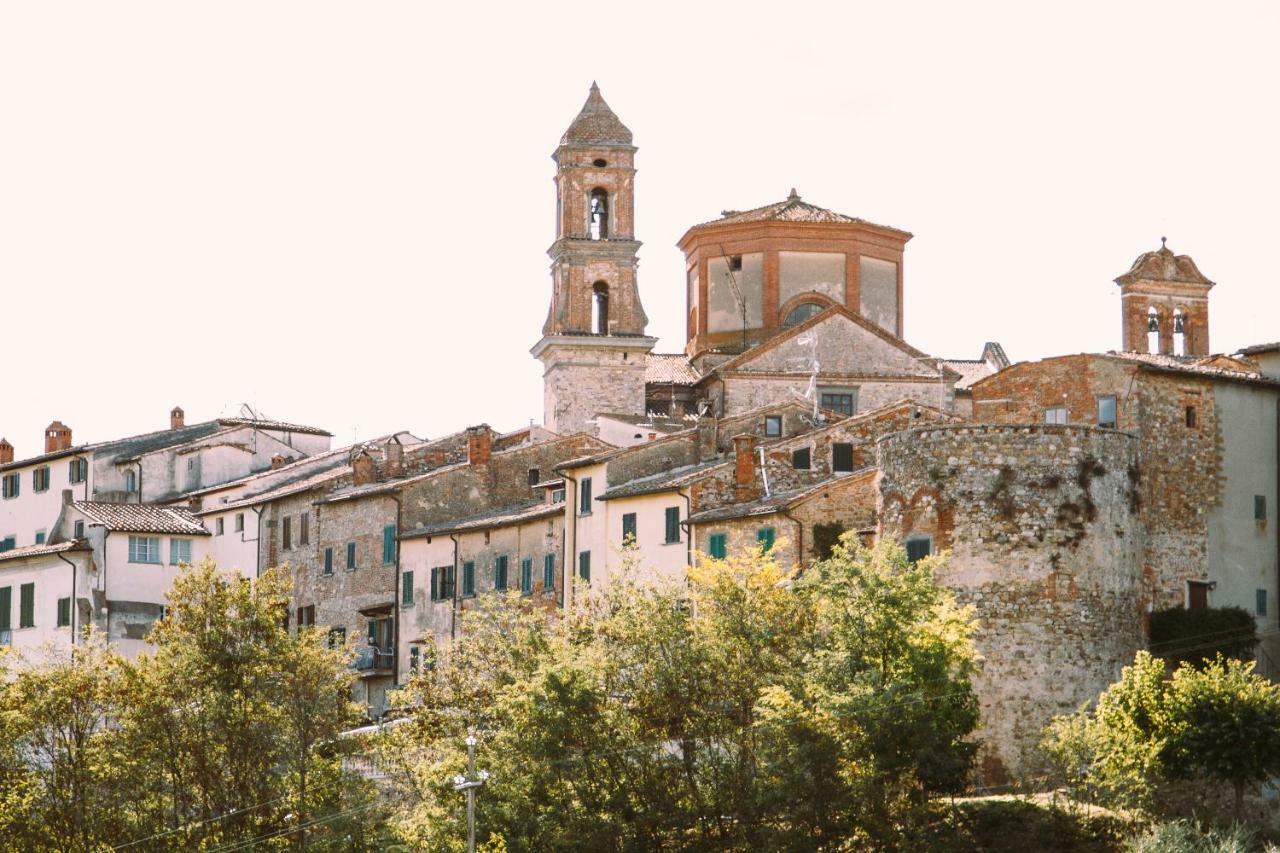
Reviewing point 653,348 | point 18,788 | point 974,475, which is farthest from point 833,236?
point 18,788

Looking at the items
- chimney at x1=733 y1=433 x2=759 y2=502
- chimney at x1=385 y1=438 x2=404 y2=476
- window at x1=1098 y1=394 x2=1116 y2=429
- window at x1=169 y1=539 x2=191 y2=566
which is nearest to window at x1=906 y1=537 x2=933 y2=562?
window at x1=1098 y1=394 x2=1116 y2=429

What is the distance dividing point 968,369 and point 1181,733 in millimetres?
37607

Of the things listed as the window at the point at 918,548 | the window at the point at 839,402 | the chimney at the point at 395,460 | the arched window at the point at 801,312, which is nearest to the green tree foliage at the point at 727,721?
the window at the point at 918,548

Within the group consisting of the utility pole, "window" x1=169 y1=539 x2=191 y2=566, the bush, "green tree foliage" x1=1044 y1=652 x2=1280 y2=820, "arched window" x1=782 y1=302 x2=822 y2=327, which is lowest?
the utility pole

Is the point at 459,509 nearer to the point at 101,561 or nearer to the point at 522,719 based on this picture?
the point at 101,561

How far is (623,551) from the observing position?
5394cm

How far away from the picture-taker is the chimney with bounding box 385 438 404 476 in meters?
72.6

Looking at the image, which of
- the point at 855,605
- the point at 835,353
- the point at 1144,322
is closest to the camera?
the point at 855,605

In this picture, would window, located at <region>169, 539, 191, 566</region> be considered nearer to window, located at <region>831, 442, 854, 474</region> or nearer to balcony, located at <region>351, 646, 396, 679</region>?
balcony, located at <region>351, 646, 396, 679</region>

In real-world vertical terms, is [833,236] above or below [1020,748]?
above

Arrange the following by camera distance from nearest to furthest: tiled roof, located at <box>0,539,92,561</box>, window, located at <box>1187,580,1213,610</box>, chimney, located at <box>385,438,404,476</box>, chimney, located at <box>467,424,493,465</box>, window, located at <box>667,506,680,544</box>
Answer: window, located at <box>1187,580,1213,610</box>, window, located at <box>667,506,680,544</box>, chimney, located at <box>467,424,493,465</box>, chimney, located at <box>385,438,404,476</box>, tiled roof, located at <box>0,539,92,561</box>

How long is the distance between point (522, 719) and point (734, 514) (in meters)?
9.19

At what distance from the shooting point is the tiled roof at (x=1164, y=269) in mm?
88250

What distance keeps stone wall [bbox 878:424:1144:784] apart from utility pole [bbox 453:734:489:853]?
30.4 feet
